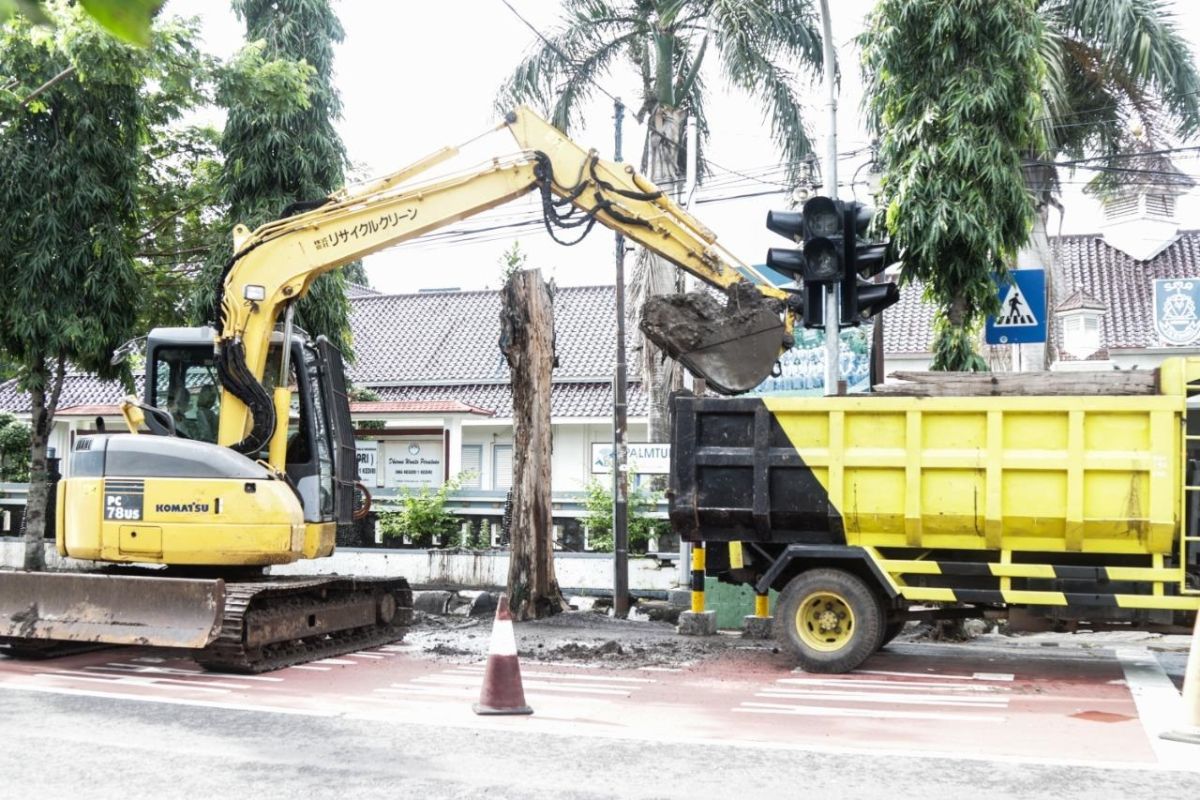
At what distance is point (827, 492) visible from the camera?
10.3 meters

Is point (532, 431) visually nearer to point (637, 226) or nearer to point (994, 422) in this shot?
point (637, 226)

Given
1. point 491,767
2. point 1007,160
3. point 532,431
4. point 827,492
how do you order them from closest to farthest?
1. point 491,767
2. point 827,492
3. point 1007,160
4. point 532,431

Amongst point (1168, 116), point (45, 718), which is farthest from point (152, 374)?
point (1168, 116)

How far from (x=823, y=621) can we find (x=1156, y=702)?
261 centimetres

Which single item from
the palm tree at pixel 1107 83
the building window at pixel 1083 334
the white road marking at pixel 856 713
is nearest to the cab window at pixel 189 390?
the white road marking at pixel 856 713

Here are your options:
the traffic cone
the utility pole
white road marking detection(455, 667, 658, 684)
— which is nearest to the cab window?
white road marking detection(455, 667, 658, 684)

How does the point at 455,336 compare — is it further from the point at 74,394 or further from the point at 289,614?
the point at 289,614

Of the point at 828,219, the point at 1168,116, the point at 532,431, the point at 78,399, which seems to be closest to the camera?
the point at 828,219

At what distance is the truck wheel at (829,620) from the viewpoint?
10.2m

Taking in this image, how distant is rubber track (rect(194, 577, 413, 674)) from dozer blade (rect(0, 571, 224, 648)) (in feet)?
0.52

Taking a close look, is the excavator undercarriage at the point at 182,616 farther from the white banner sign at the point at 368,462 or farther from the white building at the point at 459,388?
the white building at the point at 459,388

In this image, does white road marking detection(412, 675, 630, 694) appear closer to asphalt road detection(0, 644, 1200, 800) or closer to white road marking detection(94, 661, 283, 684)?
asphalt road detection(0, 644, 1200, 800)

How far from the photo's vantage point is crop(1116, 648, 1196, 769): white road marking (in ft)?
22.8

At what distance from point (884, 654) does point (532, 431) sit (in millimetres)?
4901
